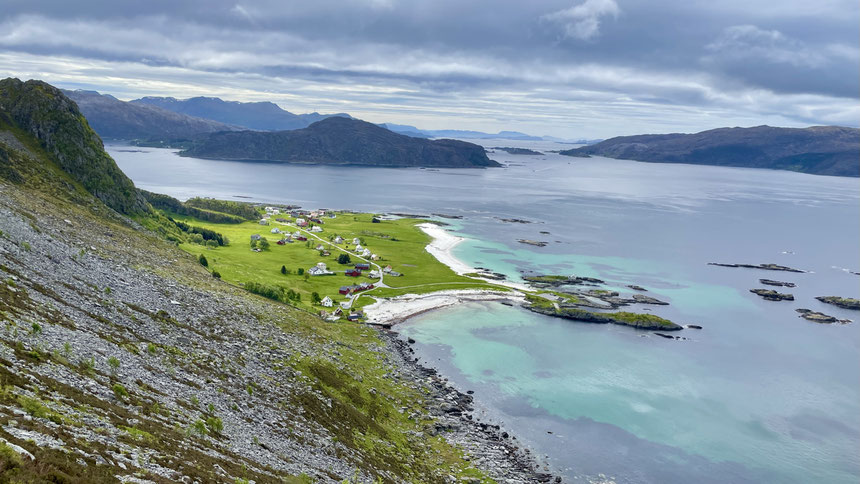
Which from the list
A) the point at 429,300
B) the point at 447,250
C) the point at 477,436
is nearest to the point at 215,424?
the point at 477,436

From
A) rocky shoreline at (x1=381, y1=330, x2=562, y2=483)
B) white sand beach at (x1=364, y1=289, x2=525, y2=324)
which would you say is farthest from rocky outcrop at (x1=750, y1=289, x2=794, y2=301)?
rocky shoreline at (x1=381, y1=330, x2=562, y2=483)

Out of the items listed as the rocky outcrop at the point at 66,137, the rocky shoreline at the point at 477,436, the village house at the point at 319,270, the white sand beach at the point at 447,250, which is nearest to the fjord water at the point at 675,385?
the rocky shoreline at the point at 477,436

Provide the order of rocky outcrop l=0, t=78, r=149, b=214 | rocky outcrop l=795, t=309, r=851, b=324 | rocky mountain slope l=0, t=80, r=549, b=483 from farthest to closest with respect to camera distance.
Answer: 1. rocky outcrop l=795, t=309, r=851, b=324
2. rocky outcrop l=0, t=78, r=149, b=214
3. rocky mountain slope l=0, t=80, r=549, b=483

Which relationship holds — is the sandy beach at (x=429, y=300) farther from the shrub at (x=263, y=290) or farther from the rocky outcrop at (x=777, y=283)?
the rocky outcrop at (x=777, y=283)

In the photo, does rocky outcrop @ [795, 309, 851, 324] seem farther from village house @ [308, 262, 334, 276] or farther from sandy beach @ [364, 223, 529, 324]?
village house @ [308, 262, 334, 276]

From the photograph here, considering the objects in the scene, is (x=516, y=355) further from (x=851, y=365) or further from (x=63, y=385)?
(x=63, y=385)

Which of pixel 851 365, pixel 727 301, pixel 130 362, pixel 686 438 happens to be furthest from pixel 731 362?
pixel 130 362
